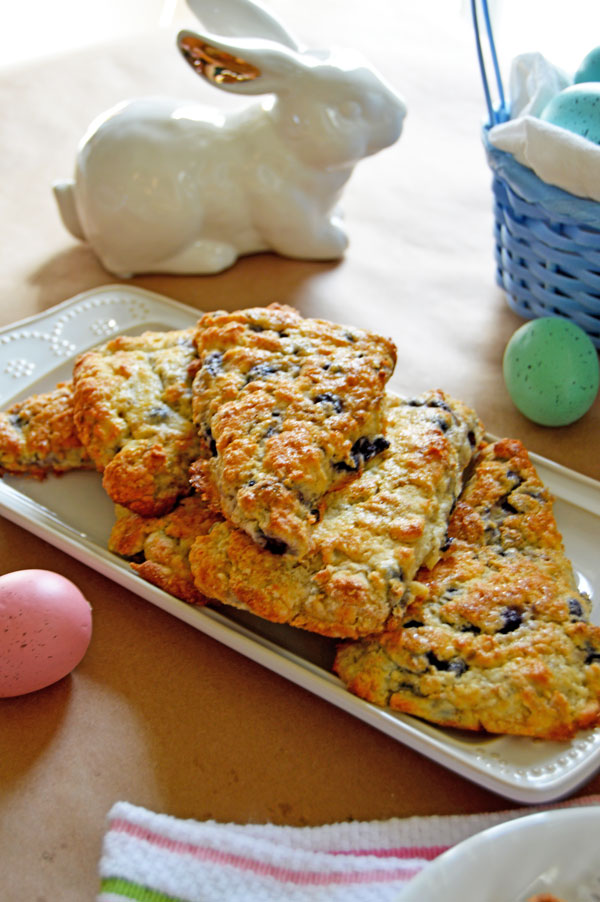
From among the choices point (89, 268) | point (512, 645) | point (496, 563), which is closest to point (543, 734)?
point (512, 645)

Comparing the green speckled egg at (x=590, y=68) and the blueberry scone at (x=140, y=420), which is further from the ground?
the green speckled egg at (x=590, y=68)

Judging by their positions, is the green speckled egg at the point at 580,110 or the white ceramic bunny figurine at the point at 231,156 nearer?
the green speckled egg at the point at 580,110

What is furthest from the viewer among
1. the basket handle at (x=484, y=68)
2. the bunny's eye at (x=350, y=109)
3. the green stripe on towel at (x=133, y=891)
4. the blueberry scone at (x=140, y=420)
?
the bunny's eye at (x=350, y=109)

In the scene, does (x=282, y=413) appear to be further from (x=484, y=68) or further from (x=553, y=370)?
(x=484, y=68)

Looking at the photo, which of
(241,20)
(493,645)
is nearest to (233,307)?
(241,20)

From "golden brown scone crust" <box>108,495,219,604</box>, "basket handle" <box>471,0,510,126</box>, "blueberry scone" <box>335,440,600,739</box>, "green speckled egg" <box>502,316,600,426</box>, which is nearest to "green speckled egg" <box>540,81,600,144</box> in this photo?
"basket handle" <box>471,0,510,126</box>

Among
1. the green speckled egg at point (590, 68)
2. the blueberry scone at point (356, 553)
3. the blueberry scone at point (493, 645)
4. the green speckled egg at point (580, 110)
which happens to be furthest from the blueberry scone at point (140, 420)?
the green speckled egg at point (590, 68)

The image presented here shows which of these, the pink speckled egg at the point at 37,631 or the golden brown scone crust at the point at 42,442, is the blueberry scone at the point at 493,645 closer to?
the pink speckled egg at the point at 37,631
